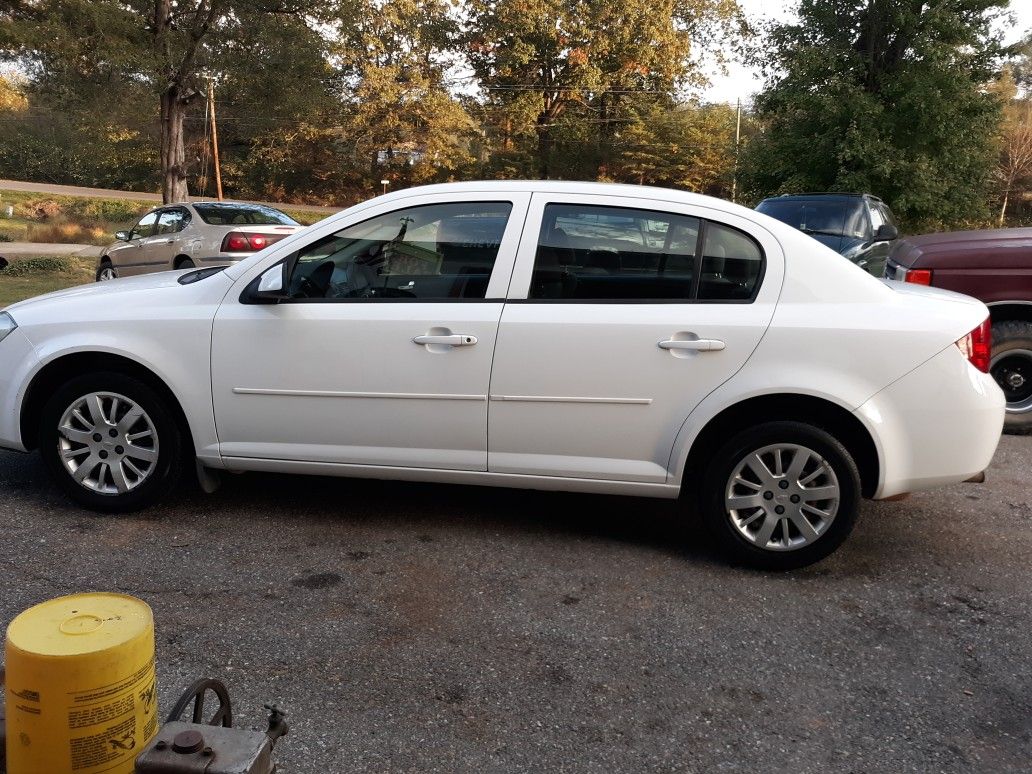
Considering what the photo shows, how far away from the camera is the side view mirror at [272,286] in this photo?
14.1ft

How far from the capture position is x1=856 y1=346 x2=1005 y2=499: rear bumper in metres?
3.89

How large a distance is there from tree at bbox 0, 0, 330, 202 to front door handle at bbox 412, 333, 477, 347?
1769 cm

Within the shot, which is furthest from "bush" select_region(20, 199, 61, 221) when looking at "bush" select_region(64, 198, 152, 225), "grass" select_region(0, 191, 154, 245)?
"bush" select_region(64, 198, 152, 225)

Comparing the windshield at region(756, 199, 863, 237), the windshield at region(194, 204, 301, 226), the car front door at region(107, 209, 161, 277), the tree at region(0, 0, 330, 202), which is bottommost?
the car front door at region(107, 209, 161, 277)

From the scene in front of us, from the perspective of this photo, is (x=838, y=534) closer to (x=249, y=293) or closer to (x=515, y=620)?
(x=515, y=620)

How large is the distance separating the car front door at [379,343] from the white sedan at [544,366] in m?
0.01

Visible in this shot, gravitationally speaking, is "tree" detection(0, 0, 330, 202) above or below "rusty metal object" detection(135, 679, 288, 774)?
above

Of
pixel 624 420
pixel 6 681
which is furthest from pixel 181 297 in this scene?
pixel 6 681

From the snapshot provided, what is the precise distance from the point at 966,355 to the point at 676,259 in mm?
1302

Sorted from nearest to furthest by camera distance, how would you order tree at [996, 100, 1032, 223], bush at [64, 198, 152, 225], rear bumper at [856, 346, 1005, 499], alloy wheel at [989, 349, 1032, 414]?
rear bumper at [856, 346, 1005, 499]
alloy wheel at [989, 349, 1032, 414]
bush at [64, 198, 152, 225]
tree at [996, 100, 1032, 223]

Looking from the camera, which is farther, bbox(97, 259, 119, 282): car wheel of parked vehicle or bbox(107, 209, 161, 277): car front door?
bbox(97, 259, 119, 282): car wheel of parked vehicle

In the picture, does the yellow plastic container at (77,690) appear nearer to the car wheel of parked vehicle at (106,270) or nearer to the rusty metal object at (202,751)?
the rusty metal object at (202,751)

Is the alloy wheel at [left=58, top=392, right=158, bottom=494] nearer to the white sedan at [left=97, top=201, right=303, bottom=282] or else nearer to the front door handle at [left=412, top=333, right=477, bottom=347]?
the front door handle at [left=412, top=333, right=477, bottom=347]

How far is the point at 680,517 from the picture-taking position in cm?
484
